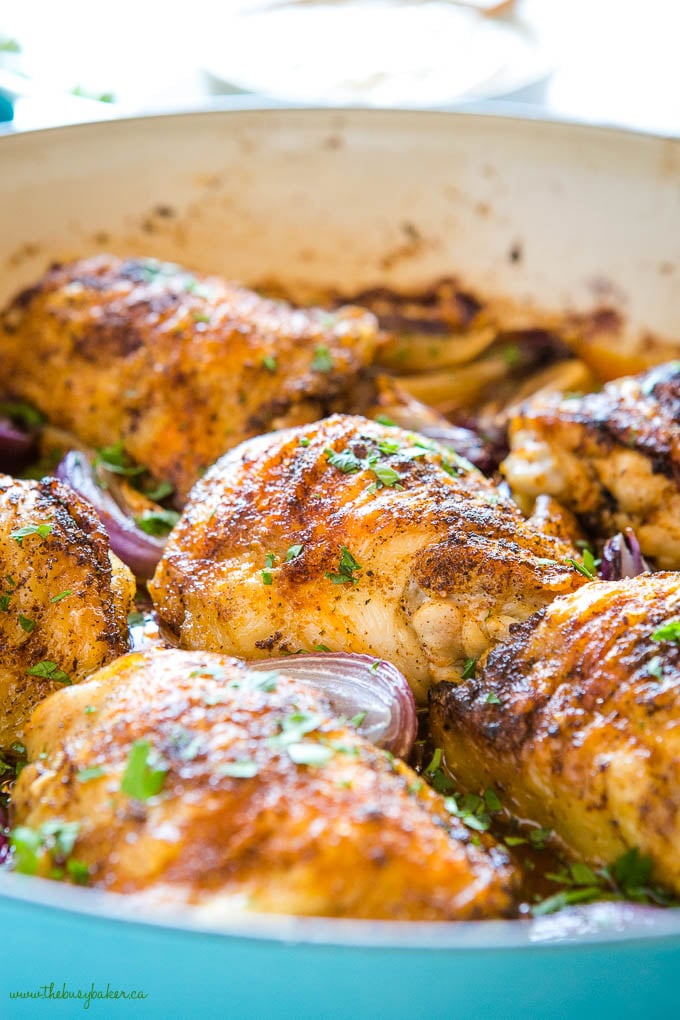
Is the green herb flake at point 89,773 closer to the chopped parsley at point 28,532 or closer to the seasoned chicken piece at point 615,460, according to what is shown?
the chopped parsley at point 28,532

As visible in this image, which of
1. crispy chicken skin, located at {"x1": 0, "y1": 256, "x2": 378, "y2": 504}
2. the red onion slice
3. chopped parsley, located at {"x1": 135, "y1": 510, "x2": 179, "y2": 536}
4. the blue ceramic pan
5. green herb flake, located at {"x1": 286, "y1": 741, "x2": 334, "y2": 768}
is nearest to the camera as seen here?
green herb flake, located at {"x1": 286, "y1": 741, "x2": 334, "y2": 768}

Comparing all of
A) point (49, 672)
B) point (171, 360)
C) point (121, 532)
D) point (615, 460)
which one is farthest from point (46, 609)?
point (615, 460)

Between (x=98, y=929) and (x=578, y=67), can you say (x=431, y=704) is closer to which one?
(x=98, y=929)

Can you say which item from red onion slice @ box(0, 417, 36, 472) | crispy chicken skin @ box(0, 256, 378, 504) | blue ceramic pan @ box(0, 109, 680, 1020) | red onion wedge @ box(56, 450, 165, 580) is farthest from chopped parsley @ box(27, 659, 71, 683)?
blue ceramic pan @ box(0, 109, 680, 1020)

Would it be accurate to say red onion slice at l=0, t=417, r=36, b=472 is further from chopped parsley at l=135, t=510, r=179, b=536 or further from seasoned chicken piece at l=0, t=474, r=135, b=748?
seasoned chicken piece at l=0, t=474, r=135, b=748

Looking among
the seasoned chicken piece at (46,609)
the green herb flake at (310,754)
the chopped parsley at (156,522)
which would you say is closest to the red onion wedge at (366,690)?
the green herb flake at (310,754)

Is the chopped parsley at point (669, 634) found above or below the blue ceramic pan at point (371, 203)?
below
